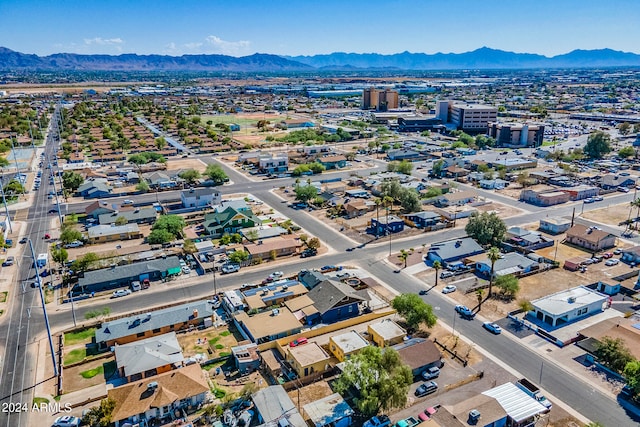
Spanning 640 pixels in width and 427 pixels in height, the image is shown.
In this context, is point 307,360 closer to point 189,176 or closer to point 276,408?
point 276,408

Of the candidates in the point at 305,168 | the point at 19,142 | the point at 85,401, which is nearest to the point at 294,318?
the point at 85,401

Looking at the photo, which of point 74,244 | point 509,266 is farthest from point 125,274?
point 509,266

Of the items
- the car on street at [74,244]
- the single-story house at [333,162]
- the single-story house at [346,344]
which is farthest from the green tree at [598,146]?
the car on street at [74,244]

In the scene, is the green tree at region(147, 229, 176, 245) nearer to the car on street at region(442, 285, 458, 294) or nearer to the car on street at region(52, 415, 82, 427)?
the car on street at region(52, 415, 82, 427)

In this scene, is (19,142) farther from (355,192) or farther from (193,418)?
(193,418)

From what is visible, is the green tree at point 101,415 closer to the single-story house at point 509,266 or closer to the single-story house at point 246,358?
the single-story house at point 246,358
